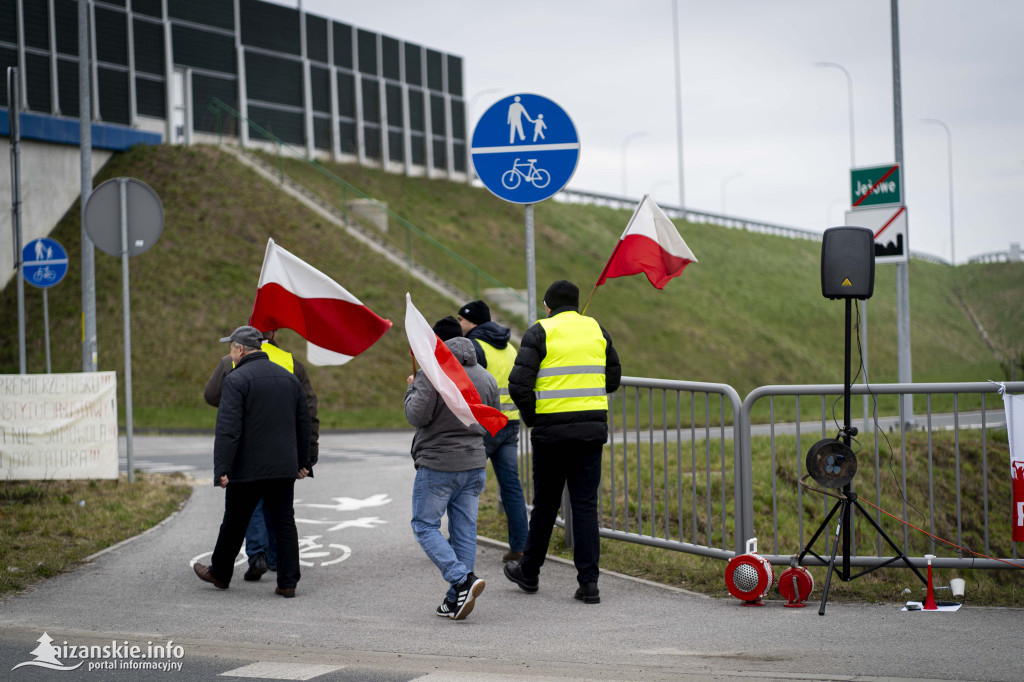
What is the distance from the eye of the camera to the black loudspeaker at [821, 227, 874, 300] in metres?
7.17

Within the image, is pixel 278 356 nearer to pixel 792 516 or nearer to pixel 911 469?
pixel 792 516

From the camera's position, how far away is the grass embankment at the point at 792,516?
7660 mm

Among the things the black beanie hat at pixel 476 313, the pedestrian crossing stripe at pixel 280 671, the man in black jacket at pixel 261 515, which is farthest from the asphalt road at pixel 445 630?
the black beanie hat at pixel 476 313

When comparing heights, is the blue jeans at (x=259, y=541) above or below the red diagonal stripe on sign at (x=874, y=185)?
below

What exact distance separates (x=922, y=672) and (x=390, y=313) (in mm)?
24731

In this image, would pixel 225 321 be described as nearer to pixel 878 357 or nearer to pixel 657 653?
pixel 657 653

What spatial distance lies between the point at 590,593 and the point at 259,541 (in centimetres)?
264

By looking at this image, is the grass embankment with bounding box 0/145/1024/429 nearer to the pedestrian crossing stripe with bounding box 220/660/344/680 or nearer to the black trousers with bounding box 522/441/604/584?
the black trousers with bounding box 522/441/604/584

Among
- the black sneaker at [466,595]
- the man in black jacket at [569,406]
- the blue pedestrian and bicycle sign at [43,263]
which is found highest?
the blue pedestrian and bicycle sign at [43,263]

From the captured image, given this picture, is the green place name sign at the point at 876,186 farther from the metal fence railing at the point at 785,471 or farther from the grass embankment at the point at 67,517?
the grass embankment at the point at 67,517

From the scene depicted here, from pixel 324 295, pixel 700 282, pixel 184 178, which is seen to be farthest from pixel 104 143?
pixel 324 295

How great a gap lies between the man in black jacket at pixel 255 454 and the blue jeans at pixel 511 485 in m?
1.51

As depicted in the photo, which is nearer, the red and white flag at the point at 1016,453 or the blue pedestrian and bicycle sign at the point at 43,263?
the red and white flag at the point at 1016,453

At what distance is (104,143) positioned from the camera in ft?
115
